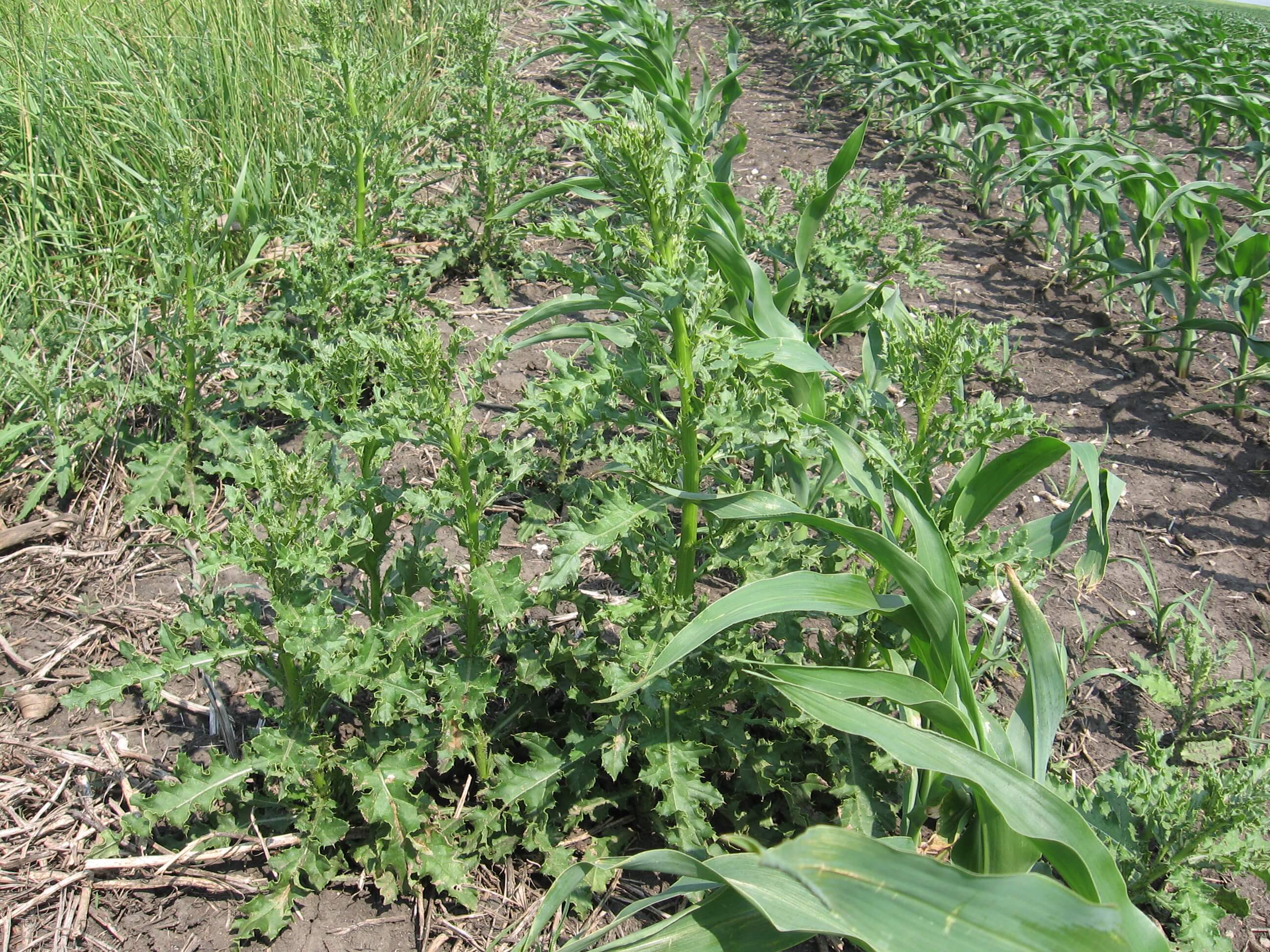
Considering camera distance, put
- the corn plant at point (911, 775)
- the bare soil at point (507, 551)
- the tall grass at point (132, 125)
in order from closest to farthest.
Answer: the corn plant at point (911, 775)
the bare soil at point (507, 551)
the tall grass at point (132, 125)

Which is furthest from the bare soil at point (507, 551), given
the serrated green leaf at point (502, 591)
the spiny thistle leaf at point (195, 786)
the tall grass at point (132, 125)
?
the tall grass at point (132, 125)

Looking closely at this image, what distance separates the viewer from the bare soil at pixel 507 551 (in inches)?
76.3

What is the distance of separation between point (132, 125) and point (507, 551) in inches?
→ 95.7

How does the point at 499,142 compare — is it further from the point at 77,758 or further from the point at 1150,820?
the point at 1150,820

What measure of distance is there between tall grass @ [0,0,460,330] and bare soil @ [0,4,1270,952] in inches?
35.1

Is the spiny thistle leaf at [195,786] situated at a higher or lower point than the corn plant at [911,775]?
lower

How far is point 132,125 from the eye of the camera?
3.63 m

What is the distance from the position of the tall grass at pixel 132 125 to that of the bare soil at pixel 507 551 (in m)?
0.89

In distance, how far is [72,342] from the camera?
306 centimetres

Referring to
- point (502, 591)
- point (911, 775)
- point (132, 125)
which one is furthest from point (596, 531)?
point (132, 125)

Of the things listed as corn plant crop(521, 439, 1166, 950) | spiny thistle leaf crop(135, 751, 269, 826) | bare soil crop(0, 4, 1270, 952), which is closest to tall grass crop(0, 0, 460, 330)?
bare soil crop(0, 4, 1270, 952)

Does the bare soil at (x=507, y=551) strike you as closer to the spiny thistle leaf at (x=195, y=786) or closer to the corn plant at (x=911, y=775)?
the spiny thistle leaf at (x=195, y=786)

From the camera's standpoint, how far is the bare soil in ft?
6.36

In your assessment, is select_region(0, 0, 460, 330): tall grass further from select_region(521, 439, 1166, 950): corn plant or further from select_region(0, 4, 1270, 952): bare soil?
select_region(521, 439, 1166, 950): corn plant
